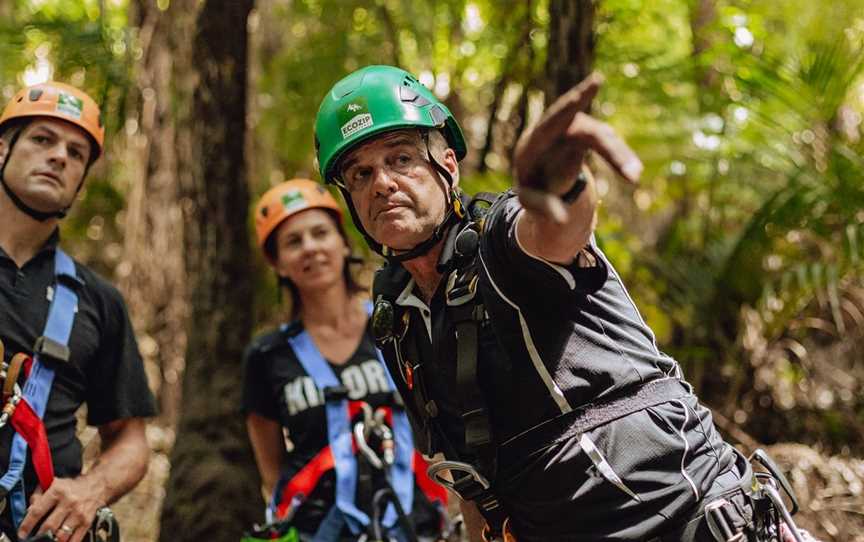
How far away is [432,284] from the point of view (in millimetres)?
2662

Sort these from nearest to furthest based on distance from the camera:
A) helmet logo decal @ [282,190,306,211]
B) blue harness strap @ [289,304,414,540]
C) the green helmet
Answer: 1. the green helmet
2. blue harness strap @ [289,304,414,540]
3. helmet logo decal @ [282,190,306,211]

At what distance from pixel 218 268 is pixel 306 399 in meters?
1.80

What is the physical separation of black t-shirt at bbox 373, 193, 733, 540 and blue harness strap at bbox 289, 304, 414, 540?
1.75m

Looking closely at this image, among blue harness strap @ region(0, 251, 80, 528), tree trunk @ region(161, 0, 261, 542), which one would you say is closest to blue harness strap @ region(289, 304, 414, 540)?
blue harness strap @ region(0, 251, 80, 528)

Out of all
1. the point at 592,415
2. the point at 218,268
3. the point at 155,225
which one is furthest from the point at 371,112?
the point at 155,225

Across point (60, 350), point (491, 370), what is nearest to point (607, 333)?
point (491, 370)

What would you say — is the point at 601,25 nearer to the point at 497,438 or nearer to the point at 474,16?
the point at 474,16

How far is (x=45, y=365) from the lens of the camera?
10.9ft

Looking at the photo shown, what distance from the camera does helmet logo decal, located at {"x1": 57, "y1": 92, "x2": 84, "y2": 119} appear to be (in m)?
3.68

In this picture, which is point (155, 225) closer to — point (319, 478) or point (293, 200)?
point (293, 200)

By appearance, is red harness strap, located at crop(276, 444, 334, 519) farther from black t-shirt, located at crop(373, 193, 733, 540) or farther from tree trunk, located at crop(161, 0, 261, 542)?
black t-shirt, located at crop(373, 193, 733, 540)

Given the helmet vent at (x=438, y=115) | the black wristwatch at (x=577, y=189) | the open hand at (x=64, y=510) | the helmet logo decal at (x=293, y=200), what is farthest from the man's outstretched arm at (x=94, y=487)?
the black wristwatch at (x=577, y=189)

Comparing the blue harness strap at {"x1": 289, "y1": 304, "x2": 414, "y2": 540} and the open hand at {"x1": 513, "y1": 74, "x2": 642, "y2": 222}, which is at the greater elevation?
the open hand at {"x1": 513, "y1": 74, "x2": 642, "y2": 222}

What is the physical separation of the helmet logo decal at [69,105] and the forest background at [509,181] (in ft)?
5.97
